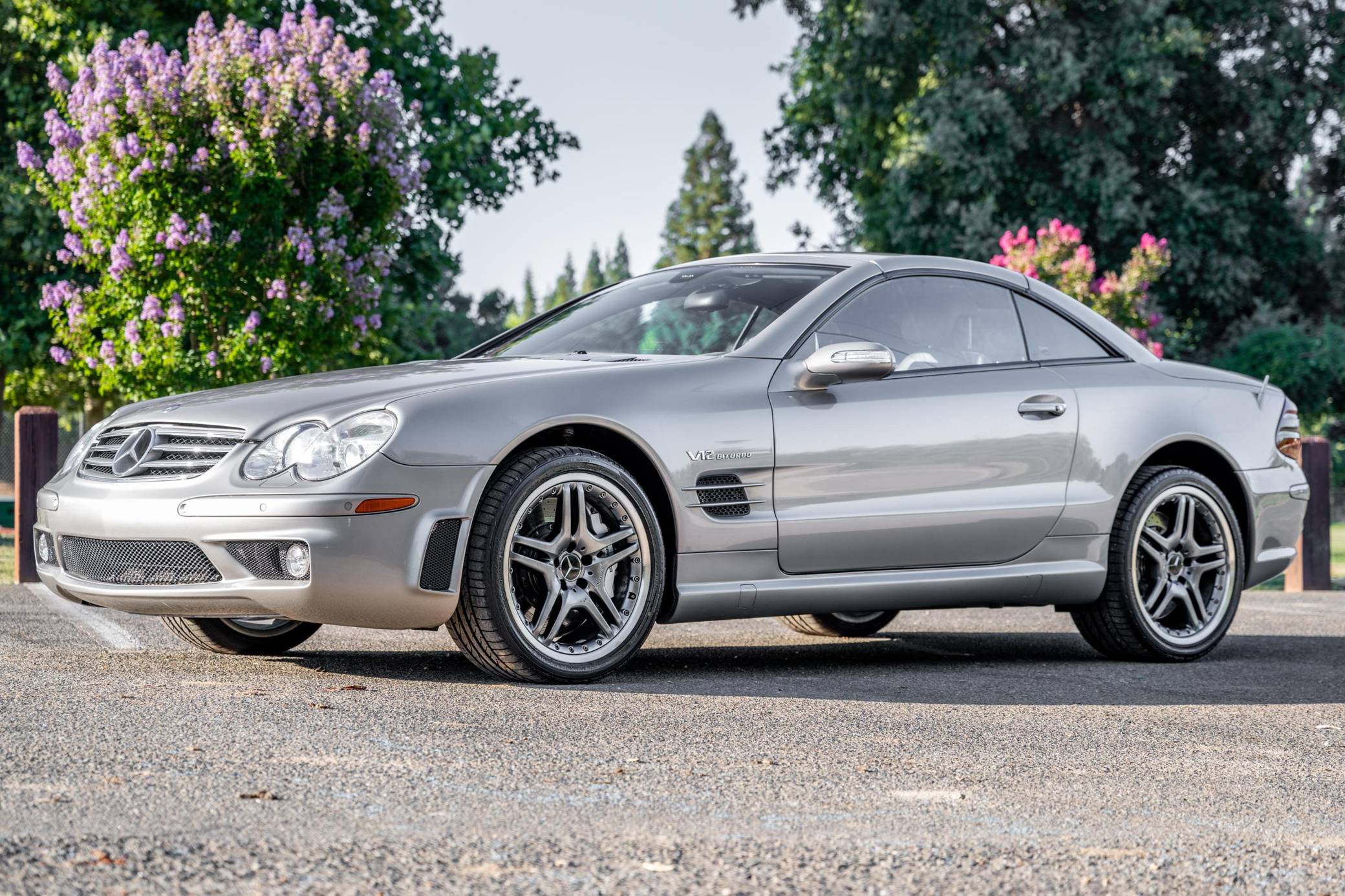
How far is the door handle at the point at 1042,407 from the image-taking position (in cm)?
662

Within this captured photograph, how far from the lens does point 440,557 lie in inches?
208

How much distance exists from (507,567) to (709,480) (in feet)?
2.70

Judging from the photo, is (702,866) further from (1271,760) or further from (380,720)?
(1271,760)

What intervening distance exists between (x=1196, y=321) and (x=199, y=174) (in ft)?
68.2

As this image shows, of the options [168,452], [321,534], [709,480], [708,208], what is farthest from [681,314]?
[708,208]

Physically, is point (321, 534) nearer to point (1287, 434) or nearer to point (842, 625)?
point (842, 625)

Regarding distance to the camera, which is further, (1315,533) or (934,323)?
(1315,533)

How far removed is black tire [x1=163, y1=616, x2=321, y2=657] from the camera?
6348mm

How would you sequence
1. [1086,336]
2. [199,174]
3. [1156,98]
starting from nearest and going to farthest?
1. [1086,336]
2. [199,174]
3. [1156,98]

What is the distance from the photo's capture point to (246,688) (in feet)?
17.3

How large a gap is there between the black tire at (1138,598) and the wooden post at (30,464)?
5909 mm

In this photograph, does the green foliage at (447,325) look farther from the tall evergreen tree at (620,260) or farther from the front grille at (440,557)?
the tall evergreen tree at (620,260)

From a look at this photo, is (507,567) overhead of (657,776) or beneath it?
overhead

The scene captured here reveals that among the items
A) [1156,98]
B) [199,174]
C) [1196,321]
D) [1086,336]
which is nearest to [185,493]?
[1086,336]
